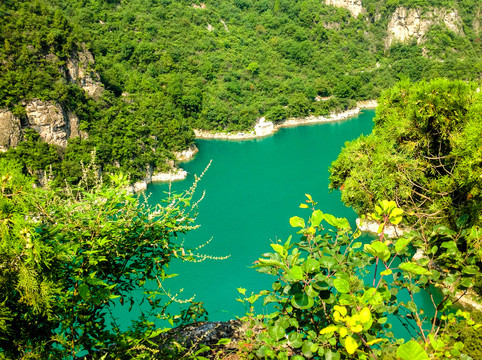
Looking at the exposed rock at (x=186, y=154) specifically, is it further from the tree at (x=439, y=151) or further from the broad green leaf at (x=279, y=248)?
the broad green leaf at (x=279, y=248)

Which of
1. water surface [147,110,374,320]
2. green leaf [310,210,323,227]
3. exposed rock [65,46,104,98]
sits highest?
exposed rock [65,46,104,98]

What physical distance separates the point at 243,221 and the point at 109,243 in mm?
15503

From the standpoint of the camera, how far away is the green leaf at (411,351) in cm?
118

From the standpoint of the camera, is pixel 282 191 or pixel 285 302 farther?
pixel 282 191

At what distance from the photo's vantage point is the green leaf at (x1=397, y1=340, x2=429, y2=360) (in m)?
1.18

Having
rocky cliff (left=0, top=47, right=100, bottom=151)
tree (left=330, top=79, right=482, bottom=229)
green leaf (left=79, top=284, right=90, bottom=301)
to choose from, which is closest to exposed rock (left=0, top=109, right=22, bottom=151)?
rocky cliff (left=0, top=47, right=100, bottom=151)

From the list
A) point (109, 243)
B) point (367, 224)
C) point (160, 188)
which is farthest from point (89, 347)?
point (160, 188)

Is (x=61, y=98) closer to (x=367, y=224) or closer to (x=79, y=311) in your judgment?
(x=367, y=224)

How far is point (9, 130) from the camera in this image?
17922mm

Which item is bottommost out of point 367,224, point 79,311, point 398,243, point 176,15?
point 367,224

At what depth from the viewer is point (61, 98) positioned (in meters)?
20.5

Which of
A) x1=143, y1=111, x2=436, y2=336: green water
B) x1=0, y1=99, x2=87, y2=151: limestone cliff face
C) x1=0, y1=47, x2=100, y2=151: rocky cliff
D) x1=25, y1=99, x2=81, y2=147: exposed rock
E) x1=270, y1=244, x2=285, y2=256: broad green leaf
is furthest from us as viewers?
x1=25, y1=99, x2=81, y2=147: exposed rock

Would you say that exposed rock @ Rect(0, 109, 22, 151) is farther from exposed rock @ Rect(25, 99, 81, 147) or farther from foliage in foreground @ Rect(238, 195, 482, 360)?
foliage in foreground @ Rect(238, 195, 482, 360)

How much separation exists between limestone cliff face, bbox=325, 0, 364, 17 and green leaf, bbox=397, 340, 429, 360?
2701 inches
